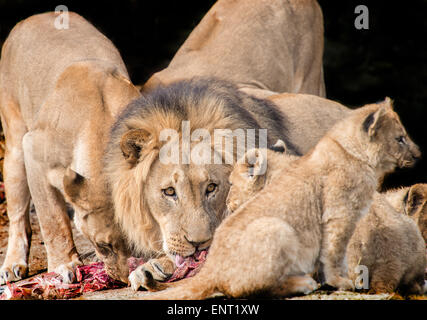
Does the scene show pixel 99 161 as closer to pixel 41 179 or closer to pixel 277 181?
pixel 41 179

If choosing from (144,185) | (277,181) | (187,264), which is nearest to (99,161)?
(144,185)

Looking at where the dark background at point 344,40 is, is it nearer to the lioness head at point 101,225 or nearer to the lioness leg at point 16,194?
the lioness leg at point 16,194

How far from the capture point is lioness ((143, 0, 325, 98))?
6004 millimetres

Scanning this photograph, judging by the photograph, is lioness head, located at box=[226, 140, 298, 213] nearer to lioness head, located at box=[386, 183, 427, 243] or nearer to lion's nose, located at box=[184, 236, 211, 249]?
lion's nose, located at box=[184, 236, 211, 249]

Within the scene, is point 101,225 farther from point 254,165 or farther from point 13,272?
point 13,272

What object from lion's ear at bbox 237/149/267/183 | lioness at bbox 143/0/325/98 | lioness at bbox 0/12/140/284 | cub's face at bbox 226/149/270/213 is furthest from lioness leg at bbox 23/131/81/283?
lion's ear at bbox 237/149/267/183

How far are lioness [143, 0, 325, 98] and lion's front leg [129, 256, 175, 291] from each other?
1815 millimetres

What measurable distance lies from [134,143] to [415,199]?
177cm

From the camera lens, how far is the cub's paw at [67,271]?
4.56 metres

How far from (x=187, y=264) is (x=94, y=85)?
1415mm

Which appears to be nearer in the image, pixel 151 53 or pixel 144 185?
pixel 144 185

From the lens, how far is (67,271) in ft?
15.1

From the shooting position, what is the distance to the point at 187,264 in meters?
4.18

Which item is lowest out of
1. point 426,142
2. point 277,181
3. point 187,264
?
point 426,142
